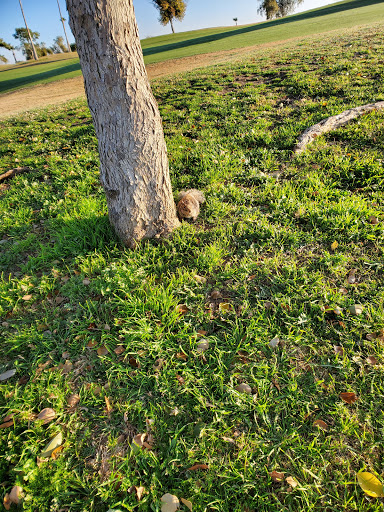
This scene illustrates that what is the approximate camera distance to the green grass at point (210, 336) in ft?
5.23

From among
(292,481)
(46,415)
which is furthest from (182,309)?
(292,481)

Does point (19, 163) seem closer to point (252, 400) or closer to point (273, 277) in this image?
point (273, 277)

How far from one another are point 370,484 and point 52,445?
5.98 feet

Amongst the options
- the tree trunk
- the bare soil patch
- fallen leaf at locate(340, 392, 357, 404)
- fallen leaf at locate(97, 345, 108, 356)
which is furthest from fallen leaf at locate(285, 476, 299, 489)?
the bare soil patch

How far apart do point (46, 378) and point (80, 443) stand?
0.55 meters

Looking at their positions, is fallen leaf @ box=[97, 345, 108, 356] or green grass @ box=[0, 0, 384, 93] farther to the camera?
green grass @ box=[0, 0, 384, 93]

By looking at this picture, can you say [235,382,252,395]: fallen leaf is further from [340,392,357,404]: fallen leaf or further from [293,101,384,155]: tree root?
[293,101,384,155]: tree root

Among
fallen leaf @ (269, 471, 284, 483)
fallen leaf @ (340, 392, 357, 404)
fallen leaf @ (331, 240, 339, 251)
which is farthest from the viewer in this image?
fallen leaf @ (331, 240, 339, 251)

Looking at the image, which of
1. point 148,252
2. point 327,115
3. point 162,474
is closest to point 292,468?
point 162,474

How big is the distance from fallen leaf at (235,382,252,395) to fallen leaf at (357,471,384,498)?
705 mm

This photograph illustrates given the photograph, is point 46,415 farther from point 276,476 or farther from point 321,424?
point 321,424

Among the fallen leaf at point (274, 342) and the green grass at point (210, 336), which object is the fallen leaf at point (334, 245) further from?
the fallen leaf at point (274, 342)

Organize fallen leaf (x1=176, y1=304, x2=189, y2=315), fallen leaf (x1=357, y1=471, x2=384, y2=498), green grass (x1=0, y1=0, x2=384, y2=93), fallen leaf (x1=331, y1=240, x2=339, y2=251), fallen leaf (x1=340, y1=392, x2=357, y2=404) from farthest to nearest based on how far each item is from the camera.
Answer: green grass (x1=0, y1=0, x2=384, y2=93) < fallen leaf (x1=331, y1=240, x2=339, y2=251) < fallen leaf (x1=176, y1=304, x2=189, y2=315) < fallen leaf (x1=340, y1=392, x2=357, y2=404) < fallen leaf (x1=357, y1=471, x2=384, y2=498)

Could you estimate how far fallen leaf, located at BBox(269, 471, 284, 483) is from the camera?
1542 mm
